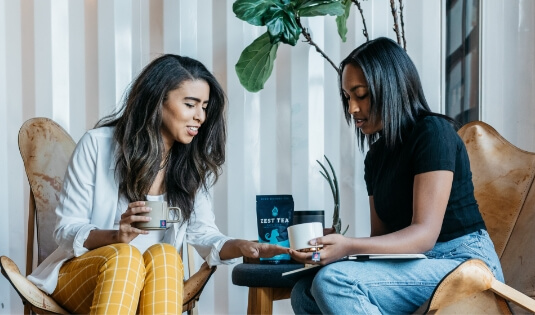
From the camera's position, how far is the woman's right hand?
1.93m

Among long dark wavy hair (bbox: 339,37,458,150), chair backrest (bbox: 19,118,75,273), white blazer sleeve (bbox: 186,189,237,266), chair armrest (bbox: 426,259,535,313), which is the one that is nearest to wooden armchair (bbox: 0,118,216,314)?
chair backrest (bbox: 19,118,75,273)

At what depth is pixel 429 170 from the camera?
1.86m

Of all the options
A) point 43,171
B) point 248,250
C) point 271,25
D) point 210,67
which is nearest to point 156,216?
point 248,250

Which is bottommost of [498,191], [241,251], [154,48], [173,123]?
[241,251]

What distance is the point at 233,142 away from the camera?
9.95 ft

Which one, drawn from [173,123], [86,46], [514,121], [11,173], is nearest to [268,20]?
[173,123]

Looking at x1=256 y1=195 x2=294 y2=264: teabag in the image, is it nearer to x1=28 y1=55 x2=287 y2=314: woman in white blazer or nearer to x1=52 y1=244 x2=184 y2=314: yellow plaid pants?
x1=28 y1=55 x2=287 y2=314: woman in white blazer

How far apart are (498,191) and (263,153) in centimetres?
103

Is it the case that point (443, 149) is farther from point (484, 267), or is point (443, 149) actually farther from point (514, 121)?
point (514, 121)

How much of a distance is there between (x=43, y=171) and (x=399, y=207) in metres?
1.23

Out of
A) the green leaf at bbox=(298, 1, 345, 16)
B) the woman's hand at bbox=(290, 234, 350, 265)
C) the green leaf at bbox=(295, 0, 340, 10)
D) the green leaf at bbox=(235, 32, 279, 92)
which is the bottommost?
the woman's hand at bbox=(290, 234, 350, 265)

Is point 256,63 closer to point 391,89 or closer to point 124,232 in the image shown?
point 391,89

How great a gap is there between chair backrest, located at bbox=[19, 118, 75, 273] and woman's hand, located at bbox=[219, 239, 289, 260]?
68 cm

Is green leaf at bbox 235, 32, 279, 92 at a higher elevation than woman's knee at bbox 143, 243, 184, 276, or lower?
higher
